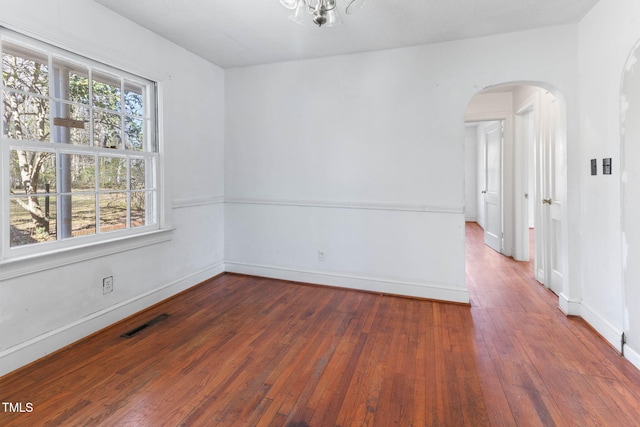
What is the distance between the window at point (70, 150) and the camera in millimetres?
2004

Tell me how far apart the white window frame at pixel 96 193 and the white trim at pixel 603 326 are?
12.3 ft

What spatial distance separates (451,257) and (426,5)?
222 centimetres

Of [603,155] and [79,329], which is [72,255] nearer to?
[79,329]

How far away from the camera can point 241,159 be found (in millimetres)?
3893

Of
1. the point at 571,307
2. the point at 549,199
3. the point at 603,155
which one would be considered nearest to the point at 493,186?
the point at 549,199

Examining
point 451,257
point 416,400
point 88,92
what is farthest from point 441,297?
point 88,92

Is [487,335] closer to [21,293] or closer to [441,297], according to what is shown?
[441,297]

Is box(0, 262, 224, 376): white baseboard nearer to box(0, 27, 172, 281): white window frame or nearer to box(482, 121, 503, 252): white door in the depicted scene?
box(0, 27, 172, 281): white window frame

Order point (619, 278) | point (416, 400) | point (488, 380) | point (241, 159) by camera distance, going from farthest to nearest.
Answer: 1. point (241, 159)
2. point (619, 278)
3. point (488, 380)
4. point (416, 400)

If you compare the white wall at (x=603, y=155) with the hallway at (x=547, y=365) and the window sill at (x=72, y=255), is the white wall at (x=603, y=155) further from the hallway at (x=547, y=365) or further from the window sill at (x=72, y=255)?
the window sill at (x=72, y=255)

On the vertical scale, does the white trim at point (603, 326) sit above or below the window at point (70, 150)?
below

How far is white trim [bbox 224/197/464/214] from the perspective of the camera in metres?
3.12

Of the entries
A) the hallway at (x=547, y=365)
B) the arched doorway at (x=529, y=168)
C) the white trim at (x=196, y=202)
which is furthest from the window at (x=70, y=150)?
the arched doorway at (x=529, y=168)

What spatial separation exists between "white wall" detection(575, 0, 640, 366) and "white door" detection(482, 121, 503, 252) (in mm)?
2405
